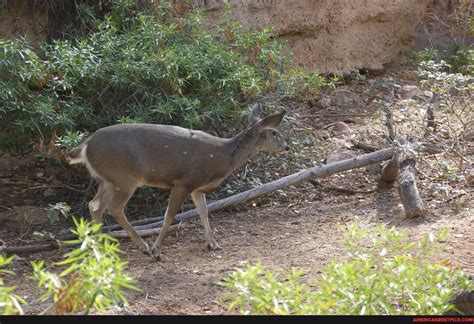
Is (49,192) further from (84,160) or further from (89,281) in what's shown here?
(89,281)

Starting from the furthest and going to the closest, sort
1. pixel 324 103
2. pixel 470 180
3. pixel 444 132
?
pixel 324 103 < pixel 444 132 < pixel 470 180

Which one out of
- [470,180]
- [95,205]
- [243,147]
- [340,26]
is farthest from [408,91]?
[95,205]

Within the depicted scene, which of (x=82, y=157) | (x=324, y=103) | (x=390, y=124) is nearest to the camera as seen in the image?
(x=82, y=157)

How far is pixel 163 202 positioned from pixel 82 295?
14.8 ft

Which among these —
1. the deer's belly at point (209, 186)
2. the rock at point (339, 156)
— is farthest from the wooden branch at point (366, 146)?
the deer's belly at point (209, 186)

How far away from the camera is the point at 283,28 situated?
11.6 meters

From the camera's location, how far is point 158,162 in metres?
7.48

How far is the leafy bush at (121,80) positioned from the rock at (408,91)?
10.5 feet

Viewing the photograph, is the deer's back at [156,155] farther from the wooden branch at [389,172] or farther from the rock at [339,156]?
the rock at [339,156]

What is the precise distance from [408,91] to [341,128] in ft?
5.79

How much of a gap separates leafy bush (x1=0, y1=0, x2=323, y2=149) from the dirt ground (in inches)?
28.6

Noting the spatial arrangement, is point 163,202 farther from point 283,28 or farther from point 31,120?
point 283,28

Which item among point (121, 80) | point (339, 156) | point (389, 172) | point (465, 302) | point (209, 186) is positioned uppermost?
point (121, 80)
